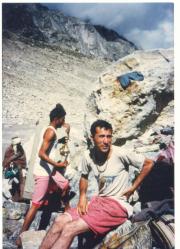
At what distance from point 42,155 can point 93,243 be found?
100 cm

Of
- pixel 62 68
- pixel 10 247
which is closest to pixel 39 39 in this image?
pixel 62 68

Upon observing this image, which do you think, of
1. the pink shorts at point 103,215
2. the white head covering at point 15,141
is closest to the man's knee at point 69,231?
the pink shorts at point 103,215

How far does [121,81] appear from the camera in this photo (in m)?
4.55

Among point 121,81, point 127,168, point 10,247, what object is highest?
point 121,81

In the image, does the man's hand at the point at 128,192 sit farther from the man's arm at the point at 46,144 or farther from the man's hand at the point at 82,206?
the man's arm at the point at 46,144

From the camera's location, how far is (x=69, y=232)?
3.38 metres

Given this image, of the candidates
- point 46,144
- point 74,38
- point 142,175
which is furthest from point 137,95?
point 74,38

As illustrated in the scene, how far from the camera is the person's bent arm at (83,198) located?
3.64 m

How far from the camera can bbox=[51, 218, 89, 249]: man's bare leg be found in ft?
11.0

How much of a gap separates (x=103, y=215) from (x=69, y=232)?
36 centimetres

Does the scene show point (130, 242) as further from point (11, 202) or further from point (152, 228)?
point (11, 202)

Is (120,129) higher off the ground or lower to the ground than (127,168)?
higher

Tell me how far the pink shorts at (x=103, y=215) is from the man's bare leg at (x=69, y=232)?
68mm

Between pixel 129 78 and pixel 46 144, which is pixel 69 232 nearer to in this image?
pixel 46 144
